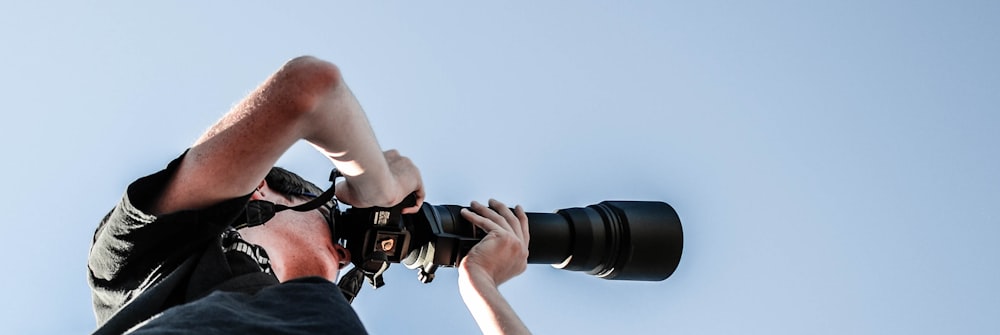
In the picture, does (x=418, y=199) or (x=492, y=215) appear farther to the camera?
(x=492, y=215)

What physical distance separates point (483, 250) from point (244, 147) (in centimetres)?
94

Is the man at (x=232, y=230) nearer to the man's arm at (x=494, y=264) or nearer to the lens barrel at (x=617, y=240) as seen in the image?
the man's arm at (x=494, y=264)

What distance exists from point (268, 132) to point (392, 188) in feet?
1.64

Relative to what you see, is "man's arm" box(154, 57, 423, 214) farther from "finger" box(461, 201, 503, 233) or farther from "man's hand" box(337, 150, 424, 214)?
"finger" box(461, 201, 503, 233)

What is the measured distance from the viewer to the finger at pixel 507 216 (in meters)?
2.82

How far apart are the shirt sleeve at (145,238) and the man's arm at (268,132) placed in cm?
3

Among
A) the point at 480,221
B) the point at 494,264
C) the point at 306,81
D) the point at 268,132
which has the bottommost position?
the point at 494,264

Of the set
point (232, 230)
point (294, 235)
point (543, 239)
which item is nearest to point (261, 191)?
point (294, 235)

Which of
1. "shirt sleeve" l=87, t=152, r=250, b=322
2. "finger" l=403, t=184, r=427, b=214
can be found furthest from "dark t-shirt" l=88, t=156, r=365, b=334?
"finger" l=403, t=184, r=427, b=214

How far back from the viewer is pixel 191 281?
77.1 inches

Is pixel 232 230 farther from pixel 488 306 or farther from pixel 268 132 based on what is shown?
pixel 488 306

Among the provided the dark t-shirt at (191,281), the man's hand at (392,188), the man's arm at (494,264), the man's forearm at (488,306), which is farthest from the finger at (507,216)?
the dark t-shirt at (191,281)

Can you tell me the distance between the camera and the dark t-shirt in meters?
1.70

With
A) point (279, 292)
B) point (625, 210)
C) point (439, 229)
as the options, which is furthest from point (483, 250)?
point (279, 292)
